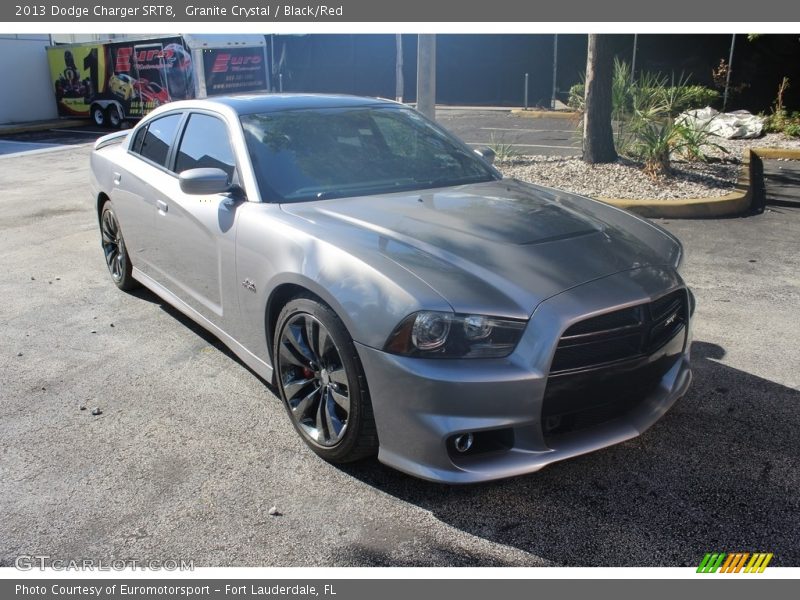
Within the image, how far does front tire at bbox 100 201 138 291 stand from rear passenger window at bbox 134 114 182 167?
0.72 metres

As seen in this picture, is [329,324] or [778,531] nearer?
[778,531]

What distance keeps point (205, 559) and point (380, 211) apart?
5.94 ft

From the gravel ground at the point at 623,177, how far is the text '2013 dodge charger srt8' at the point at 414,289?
4732mm

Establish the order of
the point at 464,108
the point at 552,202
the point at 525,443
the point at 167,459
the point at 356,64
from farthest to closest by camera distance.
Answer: the point at 356,64 → the point at 464,108 → the point at 552,202 → the point at 167,459 → the point at 525,443

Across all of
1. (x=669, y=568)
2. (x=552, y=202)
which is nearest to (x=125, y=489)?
(x=669, y=568)

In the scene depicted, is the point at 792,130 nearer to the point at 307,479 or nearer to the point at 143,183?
the point at 143,183

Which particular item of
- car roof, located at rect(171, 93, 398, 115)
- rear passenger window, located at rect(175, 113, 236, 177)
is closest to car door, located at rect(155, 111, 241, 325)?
rear passenger window, located at rect(175, 113, 236, 177)

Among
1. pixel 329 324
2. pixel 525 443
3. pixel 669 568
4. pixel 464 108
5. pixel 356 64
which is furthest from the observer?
pixel 356 64

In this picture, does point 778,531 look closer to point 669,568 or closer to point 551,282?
point 669,568

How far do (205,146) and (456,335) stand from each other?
2.42m

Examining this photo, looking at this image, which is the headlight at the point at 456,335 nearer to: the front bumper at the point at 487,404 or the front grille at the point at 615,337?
the front bumper at the point at 487,404

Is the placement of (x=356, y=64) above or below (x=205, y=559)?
above

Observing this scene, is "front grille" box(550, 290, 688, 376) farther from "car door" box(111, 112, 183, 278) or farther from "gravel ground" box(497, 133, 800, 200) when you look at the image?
"gravel ground" box(497, 133, 800, 200)

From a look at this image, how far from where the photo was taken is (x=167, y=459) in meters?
3.59
